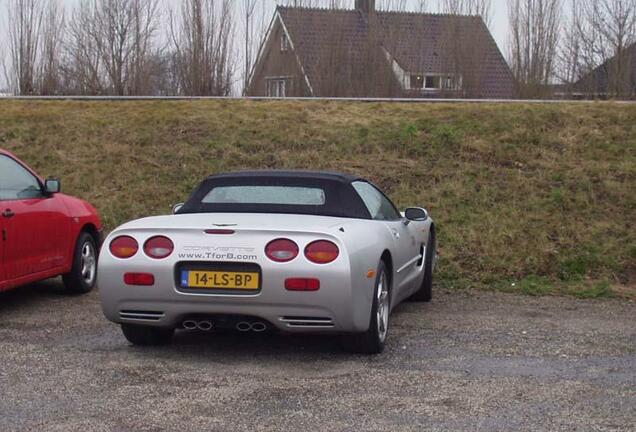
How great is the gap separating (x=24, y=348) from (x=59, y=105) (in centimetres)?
1162

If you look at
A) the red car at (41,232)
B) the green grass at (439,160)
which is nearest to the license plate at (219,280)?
the red car at (41,232)

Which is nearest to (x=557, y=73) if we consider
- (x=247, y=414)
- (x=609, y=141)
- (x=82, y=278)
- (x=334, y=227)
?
(x=609, y=141)

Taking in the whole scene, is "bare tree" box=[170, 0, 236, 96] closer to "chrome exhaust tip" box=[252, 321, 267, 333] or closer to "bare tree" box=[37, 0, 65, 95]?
"bare tree" box=[37, 0, 65, 95]

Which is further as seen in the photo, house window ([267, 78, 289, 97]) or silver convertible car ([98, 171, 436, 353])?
house window ([267, 78, 289, 97])

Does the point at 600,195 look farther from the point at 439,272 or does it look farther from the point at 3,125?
the point at 3,125

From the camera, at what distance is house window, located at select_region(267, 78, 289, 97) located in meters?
21.0

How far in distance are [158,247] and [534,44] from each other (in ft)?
59.8

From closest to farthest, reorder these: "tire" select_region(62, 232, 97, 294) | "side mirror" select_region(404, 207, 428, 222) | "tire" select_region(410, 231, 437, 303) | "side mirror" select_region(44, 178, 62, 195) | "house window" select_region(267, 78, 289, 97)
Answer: "side mirror" select_region(404, 207, 428, 222) < "side mirror" select_region(44, 178, 62, 195) < "tire" select_region(410, 231, 437, 303) < "tire" select_region(62, 232, 97, 294) < "house window" select_region(267, 78, 289, 97)

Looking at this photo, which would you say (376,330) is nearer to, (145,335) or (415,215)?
(145,335)

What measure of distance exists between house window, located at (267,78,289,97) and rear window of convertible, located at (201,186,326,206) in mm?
13656

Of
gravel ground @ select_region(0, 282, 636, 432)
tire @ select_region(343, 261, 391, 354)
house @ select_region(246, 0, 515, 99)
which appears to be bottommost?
gravel ground @ select_region(0, 282, 636, 432)

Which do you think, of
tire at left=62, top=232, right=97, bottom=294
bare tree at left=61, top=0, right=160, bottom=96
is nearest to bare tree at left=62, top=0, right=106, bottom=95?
bare tree at left=61, top=0, right=160, bottom=96

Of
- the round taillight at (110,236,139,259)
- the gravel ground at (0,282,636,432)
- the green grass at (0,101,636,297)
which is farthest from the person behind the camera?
the green grass at (0,101,636,297)

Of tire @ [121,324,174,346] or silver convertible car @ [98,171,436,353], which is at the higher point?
silver convertible car @ [98,171,436,353]
